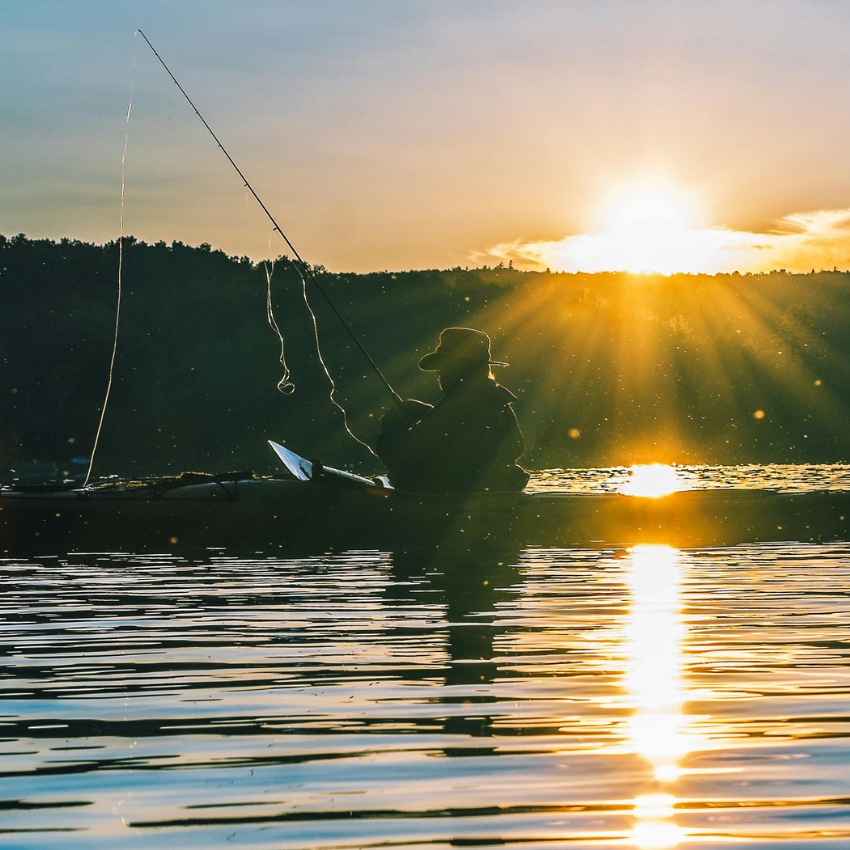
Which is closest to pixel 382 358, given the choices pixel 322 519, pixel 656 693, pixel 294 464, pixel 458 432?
pixel 294 464

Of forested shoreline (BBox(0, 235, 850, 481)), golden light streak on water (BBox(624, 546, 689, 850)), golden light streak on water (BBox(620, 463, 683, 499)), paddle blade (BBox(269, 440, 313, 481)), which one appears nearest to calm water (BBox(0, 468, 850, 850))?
golden light streak on water (BBox(624, 546, 689, 850))

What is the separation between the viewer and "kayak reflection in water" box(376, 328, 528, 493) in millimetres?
12836

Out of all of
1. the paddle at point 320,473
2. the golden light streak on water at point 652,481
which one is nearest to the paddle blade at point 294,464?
the paddle at point 320,473

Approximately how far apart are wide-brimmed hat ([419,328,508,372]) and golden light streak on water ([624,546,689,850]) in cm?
266

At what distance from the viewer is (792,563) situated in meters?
12.6

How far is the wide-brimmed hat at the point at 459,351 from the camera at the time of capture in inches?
503

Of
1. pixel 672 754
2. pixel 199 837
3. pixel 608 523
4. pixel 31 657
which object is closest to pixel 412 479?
pixel 608 523

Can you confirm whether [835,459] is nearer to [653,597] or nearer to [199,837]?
[653,597]

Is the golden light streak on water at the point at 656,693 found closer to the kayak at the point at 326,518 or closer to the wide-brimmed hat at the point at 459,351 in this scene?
the kayak at the point at 326,518

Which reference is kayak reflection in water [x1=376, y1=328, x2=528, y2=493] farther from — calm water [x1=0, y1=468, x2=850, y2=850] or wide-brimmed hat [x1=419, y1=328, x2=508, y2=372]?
calm water [x1=0, y1=468, x2=850, y2=850]

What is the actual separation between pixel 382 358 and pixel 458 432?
54.7 metres

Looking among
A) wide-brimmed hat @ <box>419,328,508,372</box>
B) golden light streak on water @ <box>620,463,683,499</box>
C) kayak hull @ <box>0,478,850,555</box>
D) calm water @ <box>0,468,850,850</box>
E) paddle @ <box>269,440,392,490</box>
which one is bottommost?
calm water @ <box>0,468,850,850</box>

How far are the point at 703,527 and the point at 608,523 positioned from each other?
3.46 ft

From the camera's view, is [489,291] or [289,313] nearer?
[289,313]
